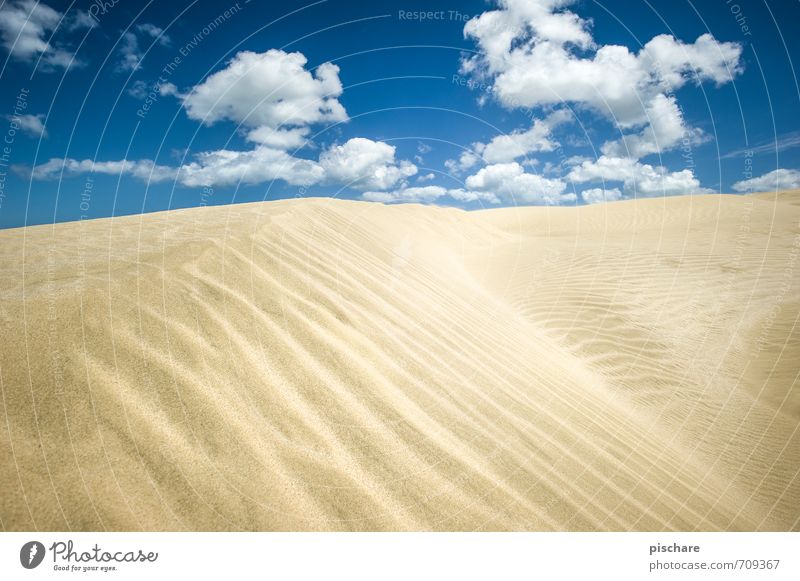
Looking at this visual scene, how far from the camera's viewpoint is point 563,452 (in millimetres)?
3223

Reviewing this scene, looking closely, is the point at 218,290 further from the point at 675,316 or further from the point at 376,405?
the point at 675,316

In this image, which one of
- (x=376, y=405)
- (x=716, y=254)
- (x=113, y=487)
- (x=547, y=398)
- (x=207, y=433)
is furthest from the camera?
(x=716, y=254)

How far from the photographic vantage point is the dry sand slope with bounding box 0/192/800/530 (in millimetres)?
1994

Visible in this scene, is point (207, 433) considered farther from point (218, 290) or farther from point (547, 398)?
point (547, 398)

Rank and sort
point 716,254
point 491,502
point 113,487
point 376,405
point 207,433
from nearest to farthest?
point 113,487 → point 207,433 → point 491,502 → point 376,405 → point 716,254

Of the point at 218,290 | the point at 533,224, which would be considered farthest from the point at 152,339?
the point at 533,224

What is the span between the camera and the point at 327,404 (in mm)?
2756

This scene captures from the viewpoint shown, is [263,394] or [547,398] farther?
[547,398]

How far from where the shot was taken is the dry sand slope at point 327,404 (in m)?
1.99

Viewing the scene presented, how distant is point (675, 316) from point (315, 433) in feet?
28.6

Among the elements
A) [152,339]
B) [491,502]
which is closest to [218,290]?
[152,339]

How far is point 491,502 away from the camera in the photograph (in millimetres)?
2467
